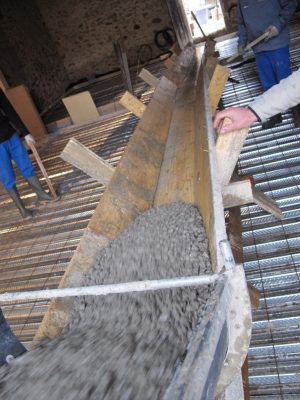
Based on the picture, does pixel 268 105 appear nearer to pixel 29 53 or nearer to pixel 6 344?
pixel 6 344

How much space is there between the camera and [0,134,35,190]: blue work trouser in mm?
4043

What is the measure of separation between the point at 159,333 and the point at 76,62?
10.1 meters

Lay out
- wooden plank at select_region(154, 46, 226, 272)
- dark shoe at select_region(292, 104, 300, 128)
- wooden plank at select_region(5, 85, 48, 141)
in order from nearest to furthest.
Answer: wooden plank at select_region(154, 46, 226, 272) < dark shoe at select_region(292, 104, 300, 128) < wooden plank at select_region(5, 85, 48, 141)

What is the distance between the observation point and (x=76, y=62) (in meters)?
10.3

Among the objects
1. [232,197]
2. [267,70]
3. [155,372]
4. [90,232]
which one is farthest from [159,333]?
[267,70]

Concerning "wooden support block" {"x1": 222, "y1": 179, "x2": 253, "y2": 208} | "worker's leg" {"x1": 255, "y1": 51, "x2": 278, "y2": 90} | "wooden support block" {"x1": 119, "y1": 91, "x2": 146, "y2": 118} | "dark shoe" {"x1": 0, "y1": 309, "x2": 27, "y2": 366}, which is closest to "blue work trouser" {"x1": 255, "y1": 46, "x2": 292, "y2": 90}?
"worker's leg" {"x1": 255, "y1": 51, "x2": 278, "y2": 90}

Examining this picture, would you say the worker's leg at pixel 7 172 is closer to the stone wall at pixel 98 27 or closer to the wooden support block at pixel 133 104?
the wooden support block at pixel 133 104

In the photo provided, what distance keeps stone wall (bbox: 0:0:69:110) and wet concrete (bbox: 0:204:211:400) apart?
670cm

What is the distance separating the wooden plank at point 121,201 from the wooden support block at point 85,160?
0.62ft

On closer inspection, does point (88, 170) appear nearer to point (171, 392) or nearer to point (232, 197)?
point (232, 197)

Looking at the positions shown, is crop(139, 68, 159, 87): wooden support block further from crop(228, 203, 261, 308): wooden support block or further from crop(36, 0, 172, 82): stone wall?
crop(36, 0, 172, 82): stone wall

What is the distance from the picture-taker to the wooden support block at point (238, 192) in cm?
229

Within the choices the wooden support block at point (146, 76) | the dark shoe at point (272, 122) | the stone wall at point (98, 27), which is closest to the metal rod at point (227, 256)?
the dark shoe at point (272, 122)

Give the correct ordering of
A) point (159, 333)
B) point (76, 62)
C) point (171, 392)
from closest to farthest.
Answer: point (171, 392) → point (159, 333) → point (76, 62)
